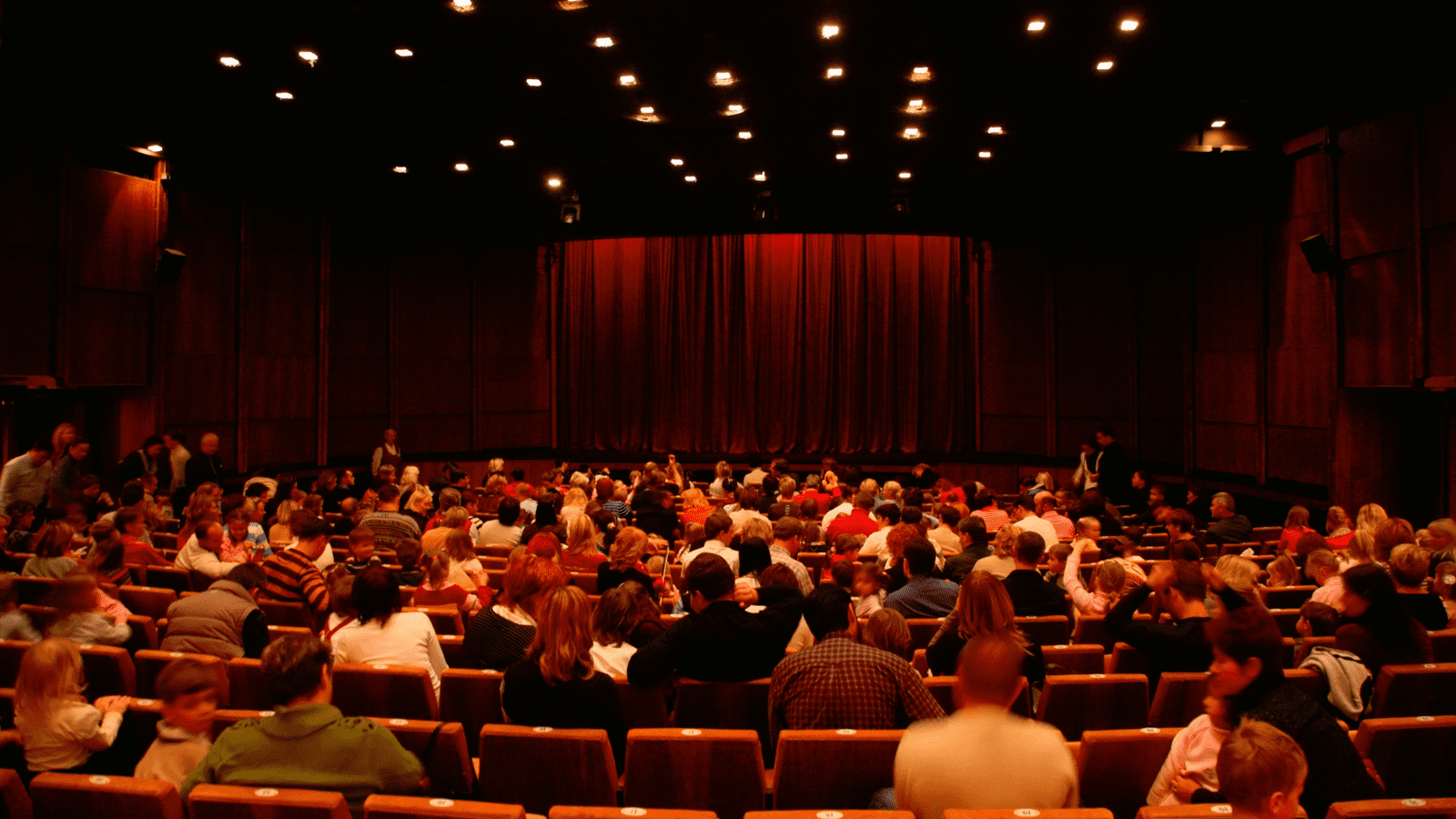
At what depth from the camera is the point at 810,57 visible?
31.0ft

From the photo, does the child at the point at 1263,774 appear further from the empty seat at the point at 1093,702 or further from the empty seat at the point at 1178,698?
the empty seat at the point at 1178,698

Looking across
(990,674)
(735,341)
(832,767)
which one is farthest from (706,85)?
(735,341)

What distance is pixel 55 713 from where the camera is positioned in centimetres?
301

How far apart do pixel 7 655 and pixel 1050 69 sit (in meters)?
9.72

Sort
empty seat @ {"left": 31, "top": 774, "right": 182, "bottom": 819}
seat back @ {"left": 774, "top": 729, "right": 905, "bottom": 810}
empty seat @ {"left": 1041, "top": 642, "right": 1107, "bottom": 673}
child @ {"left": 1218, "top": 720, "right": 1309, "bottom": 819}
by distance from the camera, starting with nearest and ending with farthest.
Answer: child @ {"left": 1218, "top": 720, "right": 1309, "bottom": 819}, empty seat @ {"left": 31, "top": 774, "right": 182, "bottom": 819}, seat back @ {"left": 774, "top": 729, "right": 905, "bottom": 810}, empty seat @ {"left": 1041, "top": 642, "right": 1107, "bottom": 673}

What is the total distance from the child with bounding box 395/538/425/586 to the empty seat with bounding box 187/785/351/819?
3442 mm

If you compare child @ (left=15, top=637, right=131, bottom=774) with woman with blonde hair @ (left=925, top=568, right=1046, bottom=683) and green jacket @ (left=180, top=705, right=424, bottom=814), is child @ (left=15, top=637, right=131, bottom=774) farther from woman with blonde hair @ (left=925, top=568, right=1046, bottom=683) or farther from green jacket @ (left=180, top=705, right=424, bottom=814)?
woman with blonde hair @ (left=925, top=568, right=1046, bottom=683)

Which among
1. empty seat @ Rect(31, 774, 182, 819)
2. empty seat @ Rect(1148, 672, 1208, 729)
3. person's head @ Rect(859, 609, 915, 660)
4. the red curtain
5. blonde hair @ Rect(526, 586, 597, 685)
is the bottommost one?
empty seat @ Rect(1148, 672, 1208, 729)

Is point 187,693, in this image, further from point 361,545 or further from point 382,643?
point 361,545

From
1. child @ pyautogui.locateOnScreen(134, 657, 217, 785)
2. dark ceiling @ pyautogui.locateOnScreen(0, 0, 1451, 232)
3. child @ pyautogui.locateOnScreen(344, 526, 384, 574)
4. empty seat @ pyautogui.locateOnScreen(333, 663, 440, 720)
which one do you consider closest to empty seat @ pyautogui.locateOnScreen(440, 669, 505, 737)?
empty seat @ pyautogui.locateOnScreen(333, 663, 440, 720)

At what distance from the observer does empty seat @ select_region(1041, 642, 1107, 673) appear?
4328mm

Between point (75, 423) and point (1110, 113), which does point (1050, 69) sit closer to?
point (1110, 113)

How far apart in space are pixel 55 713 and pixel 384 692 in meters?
1.09

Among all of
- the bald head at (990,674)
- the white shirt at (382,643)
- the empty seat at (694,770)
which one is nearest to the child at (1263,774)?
the bald head at (990,674)
